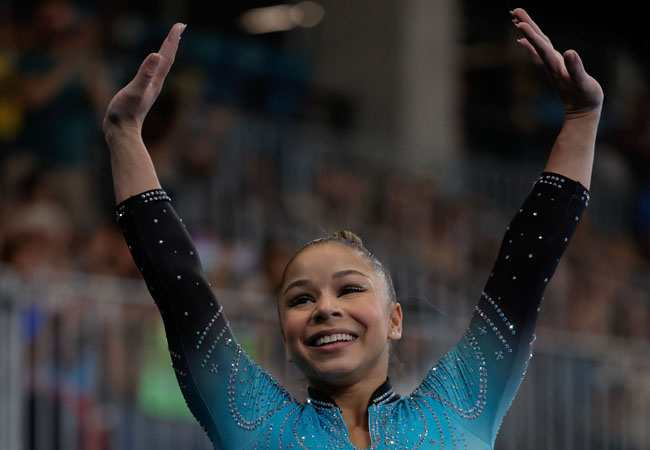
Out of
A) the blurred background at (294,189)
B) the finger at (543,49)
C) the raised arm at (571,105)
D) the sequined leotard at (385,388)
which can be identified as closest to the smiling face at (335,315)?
the sequined leotard at (385,388)

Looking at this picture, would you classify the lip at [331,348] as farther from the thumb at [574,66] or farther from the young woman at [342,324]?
the thumb at [574,66]

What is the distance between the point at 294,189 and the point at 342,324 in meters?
5.61

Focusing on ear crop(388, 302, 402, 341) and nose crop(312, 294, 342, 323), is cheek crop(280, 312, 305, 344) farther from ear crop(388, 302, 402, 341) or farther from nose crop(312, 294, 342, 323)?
ear crop(388, 302, 402, 341)

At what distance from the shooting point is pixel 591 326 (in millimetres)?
8047

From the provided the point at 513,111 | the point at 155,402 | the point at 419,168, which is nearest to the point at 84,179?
the point at 155,402

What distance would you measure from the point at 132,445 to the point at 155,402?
0.22m

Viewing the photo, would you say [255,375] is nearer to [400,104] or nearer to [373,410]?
[373,410]

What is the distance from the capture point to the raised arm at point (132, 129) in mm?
2750

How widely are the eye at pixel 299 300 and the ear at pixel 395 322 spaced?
24 centimetres

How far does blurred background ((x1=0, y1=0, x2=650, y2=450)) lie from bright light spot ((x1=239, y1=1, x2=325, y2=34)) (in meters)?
0.02

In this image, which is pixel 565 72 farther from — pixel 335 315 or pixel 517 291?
pixel 335 315

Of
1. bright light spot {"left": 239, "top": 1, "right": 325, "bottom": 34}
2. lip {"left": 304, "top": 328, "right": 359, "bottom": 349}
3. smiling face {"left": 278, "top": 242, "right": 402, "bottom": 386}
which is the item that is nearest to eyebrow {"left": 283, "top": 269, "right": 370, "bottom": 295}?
smiling face {"left": 278, "top": 242, "right": 402, "bottom": 386}

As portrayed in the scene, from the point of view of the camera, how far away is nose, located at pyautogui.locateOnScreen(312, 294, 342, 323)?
2.69m

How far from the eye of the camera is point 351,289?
279 cm
